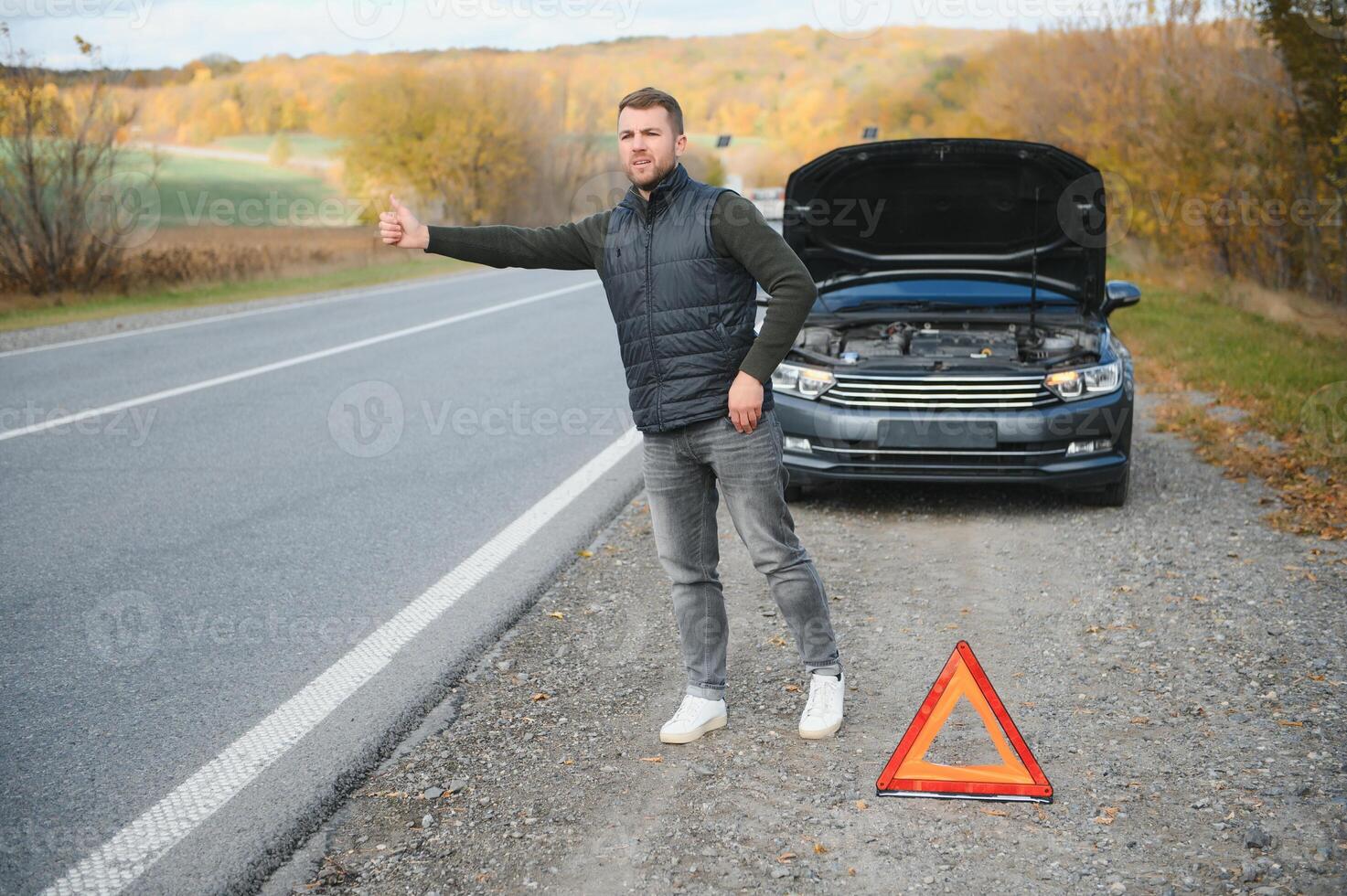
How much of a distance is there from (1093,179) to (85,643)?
5745mm

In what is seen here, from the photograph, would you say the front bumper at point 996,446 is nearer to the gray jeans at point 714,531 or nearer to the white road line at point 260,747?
the white road line at point 260,747

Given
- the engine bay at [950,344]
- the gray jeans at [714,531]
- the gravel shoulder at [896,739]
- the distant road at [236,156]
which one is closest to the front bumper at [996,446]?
the engine bay at [950,344]

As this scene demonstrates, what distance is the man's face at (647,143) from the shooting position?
3.54m

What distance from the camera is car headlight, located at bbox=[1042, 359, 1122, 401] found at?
6.36 metres

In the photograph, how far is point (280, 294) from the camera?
21156 mm

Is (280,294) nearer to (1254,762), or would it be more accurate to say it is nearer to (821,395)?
(821,395)

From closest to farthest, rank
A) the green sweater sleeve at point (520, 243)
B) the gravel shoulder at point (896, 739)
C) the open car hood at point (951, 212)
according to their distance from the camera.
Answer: the gravel shoulder at point (896, 739), the green sweater sleeve at point (520, 243), the open car hood at point (951, 212)

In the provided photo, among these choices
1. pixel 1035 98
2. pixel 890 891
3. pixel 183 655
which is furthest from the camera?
pixel 1035 98

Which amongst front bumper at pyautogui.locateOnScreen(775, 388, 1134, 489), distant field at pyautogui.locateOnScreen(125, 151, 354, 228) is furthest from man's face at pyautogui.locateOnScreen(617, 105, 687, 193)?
distant field at pyautogui.locateOnScreen(125, 151, 354, 228)

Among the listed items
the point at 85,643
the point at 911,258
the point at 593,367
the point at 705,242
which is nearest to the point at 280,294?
the point at 593,367

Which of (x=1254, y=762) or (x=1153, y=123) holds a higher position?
(x=1153, y=123)

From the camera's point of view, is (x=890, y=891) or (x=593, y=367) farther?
(x=593, y=367)

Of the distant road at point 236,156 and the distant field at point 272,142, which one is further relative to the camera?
the distant field at point 272,142

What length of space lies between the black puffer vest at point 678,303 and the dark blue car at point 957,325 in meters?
2.75
